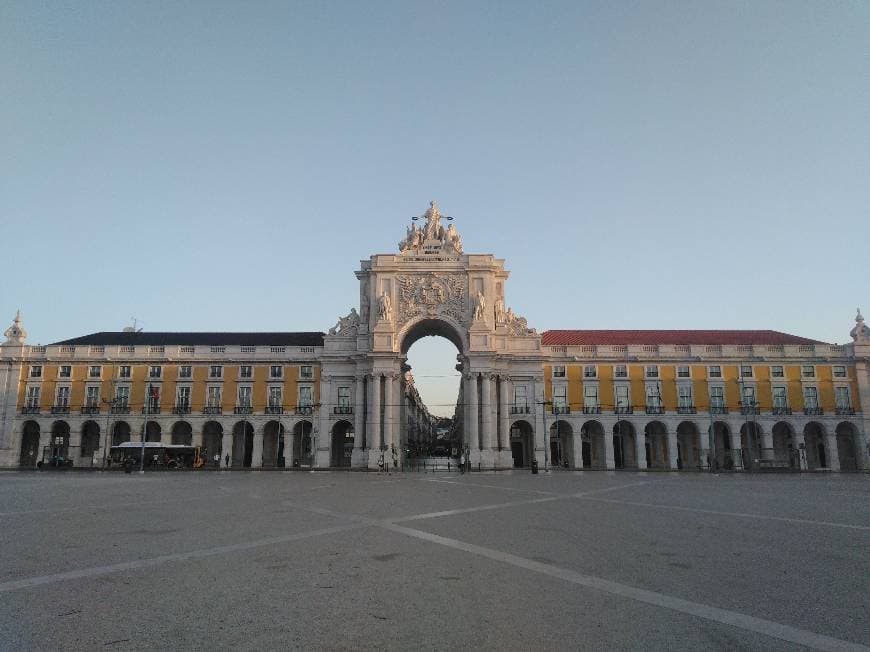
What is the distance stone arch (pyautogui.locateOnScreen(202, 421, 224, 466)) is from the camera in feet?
207

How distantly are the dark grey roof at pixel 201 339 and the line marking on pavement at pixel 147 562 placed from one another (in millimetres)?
56582

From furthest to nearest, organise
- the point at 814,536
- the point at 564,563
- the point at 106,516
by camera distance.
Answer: the point at 106,516 < the point at 814,536 < the point at 564,563

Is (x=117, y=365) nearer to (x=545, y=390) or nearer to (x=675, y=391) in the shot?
(x=545, y=390)

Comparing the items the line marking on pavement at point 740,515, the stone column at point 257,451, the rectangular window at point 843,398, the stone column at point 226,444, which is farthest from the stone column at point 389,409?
the rectangular window at point 843,398

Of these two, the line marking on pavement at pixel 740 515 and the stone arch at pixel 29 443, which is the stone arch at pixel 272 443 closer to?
the stone arch at pixel 29 443

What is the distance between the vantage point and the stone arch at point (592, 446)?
60812 millimetres

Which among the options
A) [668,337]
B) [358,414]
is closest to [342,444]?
[358,414]

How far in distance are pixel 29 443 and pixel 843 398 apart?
84607mm

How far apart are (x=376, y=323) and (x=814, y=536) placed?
161 ft

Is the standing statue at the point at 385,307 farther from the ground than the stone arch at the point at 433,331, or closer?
farther from the ground

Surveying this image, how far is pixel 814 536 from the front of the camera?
42.1 feet

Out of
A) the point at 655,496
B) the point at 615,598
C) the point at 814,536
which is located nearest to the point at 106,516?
the point at 615,598

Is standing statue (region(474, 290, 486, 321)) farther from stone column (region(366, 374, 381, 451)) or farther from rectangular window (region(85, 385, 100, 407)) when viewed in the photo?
rectangular window (region(85, 385, 100, 407))

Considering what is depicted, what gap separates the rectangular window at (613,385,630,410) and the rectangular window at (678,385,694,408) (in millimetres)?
5489
